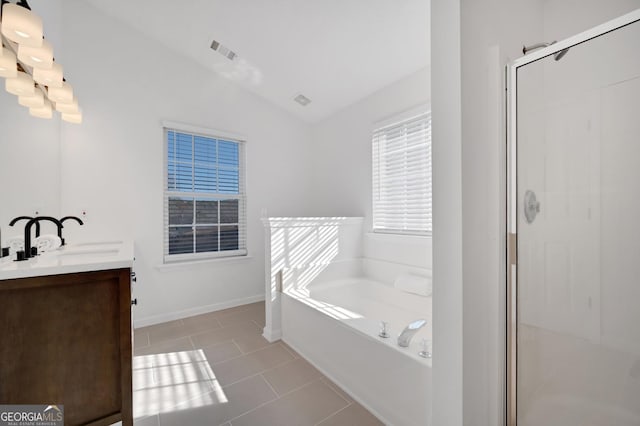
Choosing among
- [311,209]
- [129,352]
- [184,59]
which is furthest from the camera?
[311,209]

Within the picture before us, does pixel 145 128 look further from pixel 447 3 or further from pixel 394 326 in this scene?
pixel 394 326

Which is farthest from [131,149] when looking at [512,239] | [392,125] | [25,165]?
[512,239]

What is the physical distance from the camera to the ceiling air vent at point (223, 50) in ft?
9.49

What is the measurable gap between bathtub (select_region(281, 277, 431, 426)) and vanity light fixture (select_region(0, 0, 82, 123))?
218 centimetres

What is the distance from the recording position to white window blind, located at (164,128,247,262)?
3.14 meters

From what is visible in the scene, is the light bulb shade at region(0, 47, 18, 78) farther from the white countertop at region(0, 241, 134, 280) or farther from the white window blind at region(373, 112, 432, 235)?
the white window blind at region(373, 112, 432, 235)

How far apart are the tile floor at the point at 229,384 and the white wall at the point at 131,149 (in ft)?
2.42

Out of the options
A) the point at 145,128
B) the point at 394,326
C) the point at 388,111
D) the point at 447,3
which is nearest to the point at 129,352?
the point at 394,326

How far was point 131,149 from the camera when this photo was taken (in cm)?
284

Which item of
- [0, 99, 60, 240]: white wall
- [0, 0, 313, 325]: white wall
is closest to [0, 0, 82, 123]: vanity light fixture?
[0, 99, 60, 240]: white wall

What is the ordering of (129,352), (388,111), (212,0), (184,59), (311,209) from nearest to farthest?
(129,352) < (212,0) < (388,111) < (184,59) < (311,209)

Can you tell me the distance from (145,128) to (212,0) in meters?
1.49

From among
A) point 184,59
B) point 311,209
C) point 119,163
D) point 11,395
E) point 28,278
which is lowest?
point 11,395

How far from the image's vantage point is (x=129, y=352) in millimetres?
1267
